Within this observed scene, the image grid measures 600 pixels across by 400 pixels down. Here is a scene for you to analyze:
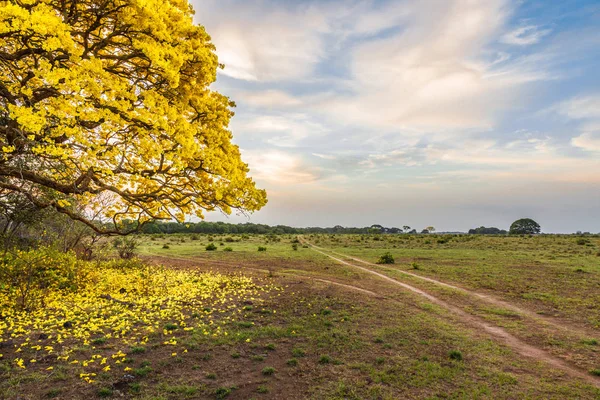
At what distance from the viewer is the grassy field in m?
7.52

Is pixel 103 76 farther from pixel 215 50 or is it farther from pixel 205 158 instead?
pixel 215 50

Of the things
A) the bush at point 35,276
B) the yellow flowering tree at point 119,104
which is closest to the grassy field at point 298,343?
the bush at point 35,276

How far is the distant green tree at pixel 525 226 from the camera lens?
360 ft

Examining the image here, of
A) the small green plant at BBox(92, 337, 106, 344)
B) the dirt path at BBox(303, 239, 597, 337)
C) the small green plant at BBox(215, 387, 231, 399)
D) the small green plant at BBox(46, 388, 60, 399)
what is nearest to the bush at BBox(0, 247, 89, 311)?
the small green plant at BBox(92, 337, 106, 344)

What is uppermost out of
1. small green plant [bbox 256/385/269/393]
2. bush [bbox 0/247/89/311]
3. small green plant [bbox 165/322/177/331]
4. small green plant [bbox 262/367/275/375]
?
bush [bbox 0/247/89/311]

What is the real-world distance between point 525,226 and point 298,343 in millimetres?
131890

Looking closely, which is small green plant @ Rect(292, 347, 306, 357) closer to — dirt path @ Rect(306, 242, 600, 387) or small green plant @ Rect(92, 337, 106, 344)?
small green plant @ Rect(92, 337, 106, 344)

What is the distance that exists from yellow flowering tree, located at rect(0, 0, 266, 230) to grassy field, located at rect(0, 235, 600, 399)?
14.1 ft

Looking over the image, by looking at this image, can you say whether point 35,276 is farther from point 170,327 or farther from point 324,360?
point 324,360

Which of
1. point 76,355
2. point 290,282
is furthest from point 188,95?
point 290,282

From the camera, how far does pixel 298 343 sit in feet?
33.1

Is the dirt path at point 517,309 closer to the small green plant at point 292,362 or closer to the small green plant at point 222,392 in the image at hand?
the small green plant at point 292,362

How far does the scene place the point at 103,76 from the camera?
27.0 ft

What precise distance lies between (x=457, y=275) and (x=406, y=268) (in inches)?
176
